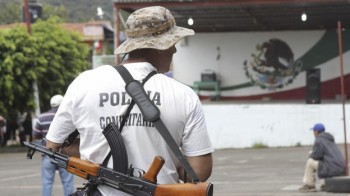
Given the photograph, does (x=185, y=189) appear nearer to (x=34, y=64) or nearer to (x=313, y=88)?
(x=313, y=88)

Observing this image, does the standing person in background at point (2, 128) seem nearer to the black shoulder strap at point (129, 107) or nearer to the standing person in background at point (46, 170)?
the standing person in background at point (46, 170)

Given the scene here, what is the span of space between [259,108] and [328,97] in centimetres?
600

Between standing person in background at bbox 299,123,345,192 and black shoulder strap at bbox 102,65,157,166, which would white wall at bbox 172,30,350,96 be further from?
black shoulder strap at bbox 102,65,157,166

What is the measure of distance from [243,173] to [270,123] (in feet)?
25.8

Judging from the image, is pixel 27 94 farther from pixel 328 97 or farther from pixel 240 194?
pixel 240 194

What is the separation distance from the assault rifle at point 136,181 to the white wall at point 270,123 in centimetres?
2025

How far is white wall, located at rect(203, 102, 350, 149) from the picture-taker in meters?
23.1

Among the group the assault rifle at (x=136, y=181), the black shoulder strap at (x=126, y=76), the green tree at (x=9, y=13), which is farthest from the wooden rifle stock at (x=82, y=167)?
the green tree at (x=9, y=13)

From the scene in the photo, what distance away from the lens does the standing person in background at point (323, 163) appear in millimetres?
12422

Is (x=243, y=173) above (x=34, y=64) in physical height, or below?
below

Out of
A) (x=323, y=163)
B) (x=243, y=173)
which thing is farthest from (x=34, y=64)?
(x=323, y=163)

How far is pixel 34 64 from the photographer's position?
27000 millimetres

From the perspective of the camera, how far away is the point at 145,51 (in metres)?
3.46

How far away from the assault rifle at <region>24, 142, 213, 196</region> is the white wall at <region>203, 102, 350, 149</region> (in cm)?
2025
